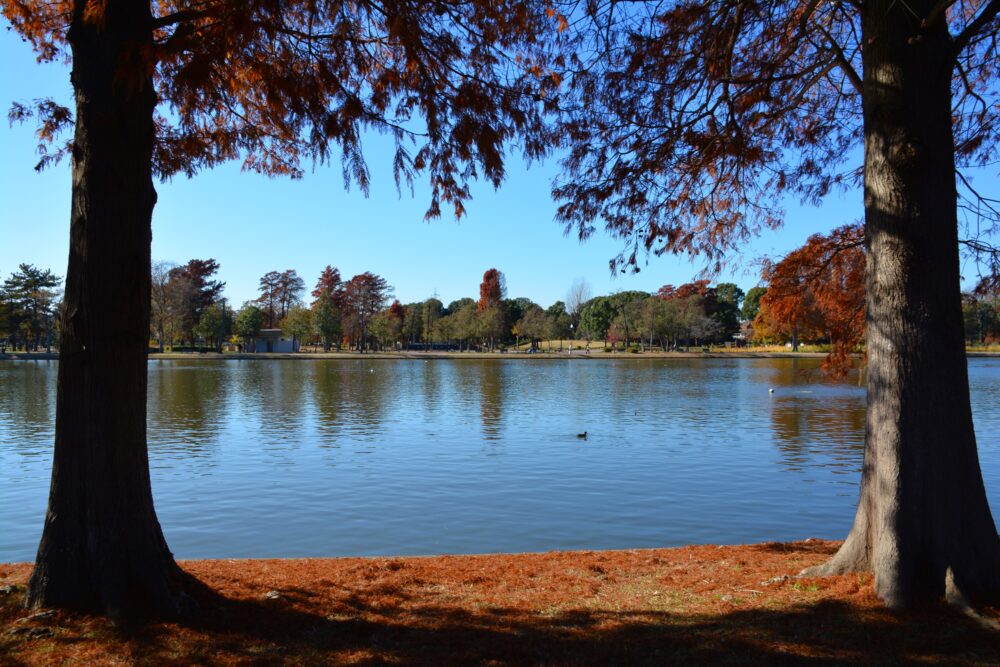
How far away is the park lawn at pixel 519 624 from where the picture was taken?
156 inches

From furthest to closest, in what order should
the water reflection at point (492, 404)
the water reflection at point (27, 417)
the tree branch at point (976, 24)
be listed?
the water reflection at point (492, 404) < the water reflection at point (27, 417) < the tree branch at point (976, 24)

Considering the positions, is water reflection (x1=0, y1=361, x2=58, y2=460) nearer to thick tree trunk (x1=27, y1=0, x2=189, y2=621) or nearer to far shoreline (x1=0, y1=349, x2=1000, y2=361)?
thick tree trunk (x1=27, y1=0, x2=189, y2=621)

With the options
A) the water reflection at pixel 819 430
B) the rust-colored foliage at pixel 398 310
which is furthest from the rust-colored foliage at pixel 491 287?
the water reflection at pixel 819 430

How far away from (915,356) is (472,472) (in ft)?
35.0

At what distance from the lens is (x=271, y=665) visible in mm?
3846

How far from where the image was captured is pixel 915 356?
4.84m

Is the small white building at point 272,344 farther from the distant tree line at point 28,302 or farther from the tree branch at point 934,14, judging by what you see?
the tree branch at point 934,14

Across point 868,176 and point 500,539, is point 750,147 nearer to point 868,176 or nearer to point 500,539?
point 868,176

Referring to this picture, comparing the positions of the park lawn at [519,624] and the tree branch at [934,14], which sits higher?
the tree branch at [934,14]

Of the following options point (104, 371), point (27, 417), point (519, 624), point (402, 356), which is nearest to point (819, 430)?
point (519, 624)

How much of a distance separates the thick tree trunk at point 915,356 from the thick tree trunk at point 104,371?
4.90 m

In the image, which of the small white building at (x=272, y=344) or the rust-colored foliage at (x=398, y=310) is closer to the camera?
the small white building at (x=272, y=344)

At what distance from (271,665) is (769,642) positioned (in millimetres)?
2936

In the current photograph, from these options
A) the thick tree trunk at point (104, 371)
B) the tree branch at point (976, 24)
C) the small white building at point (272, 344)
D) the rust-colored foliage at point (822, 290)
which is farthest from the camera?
the small white building at point (272, 344)
